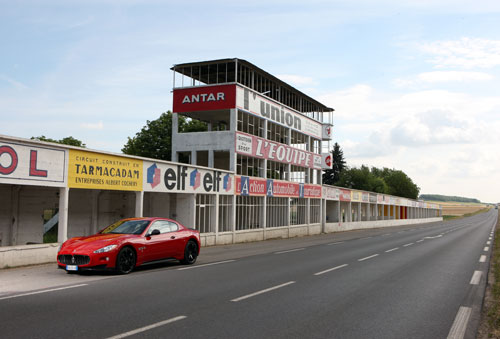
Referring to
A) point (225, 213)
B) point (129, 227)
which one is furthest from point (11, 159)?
point (225, 213)

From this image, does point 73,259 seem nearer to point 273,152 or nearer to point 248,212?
point 248,212

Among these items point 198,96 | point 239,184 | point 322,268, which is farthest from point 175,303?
point 198,96

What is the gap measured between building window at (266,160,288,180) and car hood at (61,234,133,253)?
23025 millimetres

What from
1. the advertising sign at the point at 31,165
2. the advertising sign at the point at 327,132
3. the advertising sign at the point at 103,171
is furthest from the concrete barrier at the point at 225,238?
the advertising sign at the point at 327,132

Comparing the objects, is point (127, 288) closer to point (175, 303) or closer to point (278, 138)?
point (175, 303)

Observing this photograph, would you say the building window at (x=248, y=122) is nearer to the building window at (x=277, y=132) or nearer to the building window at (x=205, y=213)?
the building window at (x=277, y=132)

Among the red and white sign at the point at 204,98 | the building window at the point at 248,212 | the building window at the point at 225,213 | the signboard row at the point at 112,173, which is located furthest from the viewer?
the red and white sign at the point at 204,98

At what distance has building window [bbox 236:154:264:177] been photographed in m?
30.5

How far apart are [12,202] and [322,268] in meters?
11.9

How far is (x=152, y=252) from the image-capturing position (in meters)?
12.6

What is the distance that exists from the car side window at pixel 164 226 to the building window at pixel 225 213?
12478mm

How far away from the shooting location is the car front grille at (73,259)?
11.0 metres

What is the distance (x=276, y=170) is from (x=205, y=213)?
11.7 metres

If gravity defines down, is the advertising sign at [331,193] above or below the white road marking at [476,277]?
above
